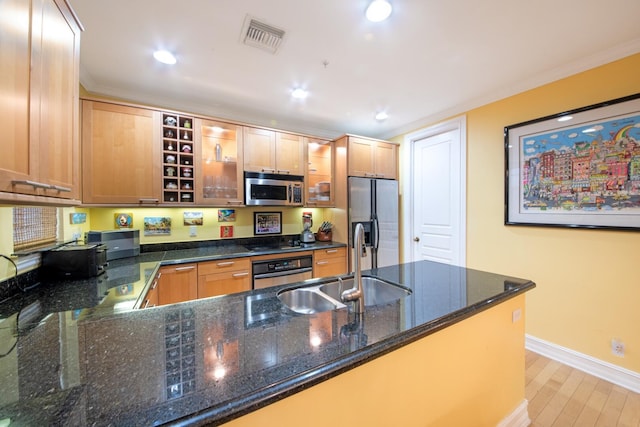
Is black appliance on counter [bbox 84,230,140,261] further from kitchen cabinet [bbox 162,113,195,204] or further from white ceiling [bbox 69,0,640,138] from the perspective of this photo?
white ceiling [bbox 69,0,640,138]

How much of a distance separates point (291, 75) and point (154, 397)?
2380 millimetres

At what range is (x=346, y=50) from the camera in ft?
6.33

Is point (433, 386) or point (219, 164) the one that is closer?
point (433, 386)

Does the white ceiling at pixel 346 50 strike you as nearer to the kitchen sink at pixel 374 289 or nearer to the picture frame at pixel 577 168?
the picture frame at pixel 577 168

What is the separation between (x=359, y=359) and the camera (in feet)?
2.45

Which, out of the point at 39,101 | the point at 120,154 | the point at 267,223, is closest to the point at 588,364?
the point at 267,223

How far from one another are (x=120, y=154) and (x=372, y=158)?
284 cm

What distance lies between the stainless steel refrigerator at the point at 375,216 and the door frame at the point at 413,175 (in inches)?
7.8

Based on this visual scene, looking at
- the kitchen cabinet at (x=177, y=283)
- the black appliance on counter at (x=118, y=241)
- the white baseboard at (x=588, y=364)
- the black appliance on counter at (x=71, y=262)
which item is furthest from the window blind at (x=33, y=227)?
the white baseboard at (x=588, y=364)

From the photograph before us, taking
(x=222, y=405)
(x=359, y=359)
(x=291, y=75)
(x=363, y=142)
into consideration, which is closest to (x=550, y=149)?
(x=363, y=142)

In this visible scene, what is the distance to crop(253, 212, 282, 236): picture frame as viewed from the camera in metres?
3.31

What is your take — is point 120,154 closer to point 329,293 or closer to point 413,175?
point 329,293

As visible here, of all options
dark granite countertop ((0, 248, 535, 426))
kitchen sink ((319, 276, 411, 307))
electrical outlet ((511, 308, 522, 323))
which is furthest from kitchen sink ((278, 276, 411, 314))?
electrical outlet ((511, 308, 522, 323))

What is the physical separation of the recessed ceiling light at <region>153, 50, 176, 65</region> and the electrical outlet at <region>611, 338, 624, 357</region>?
4.11 metres
